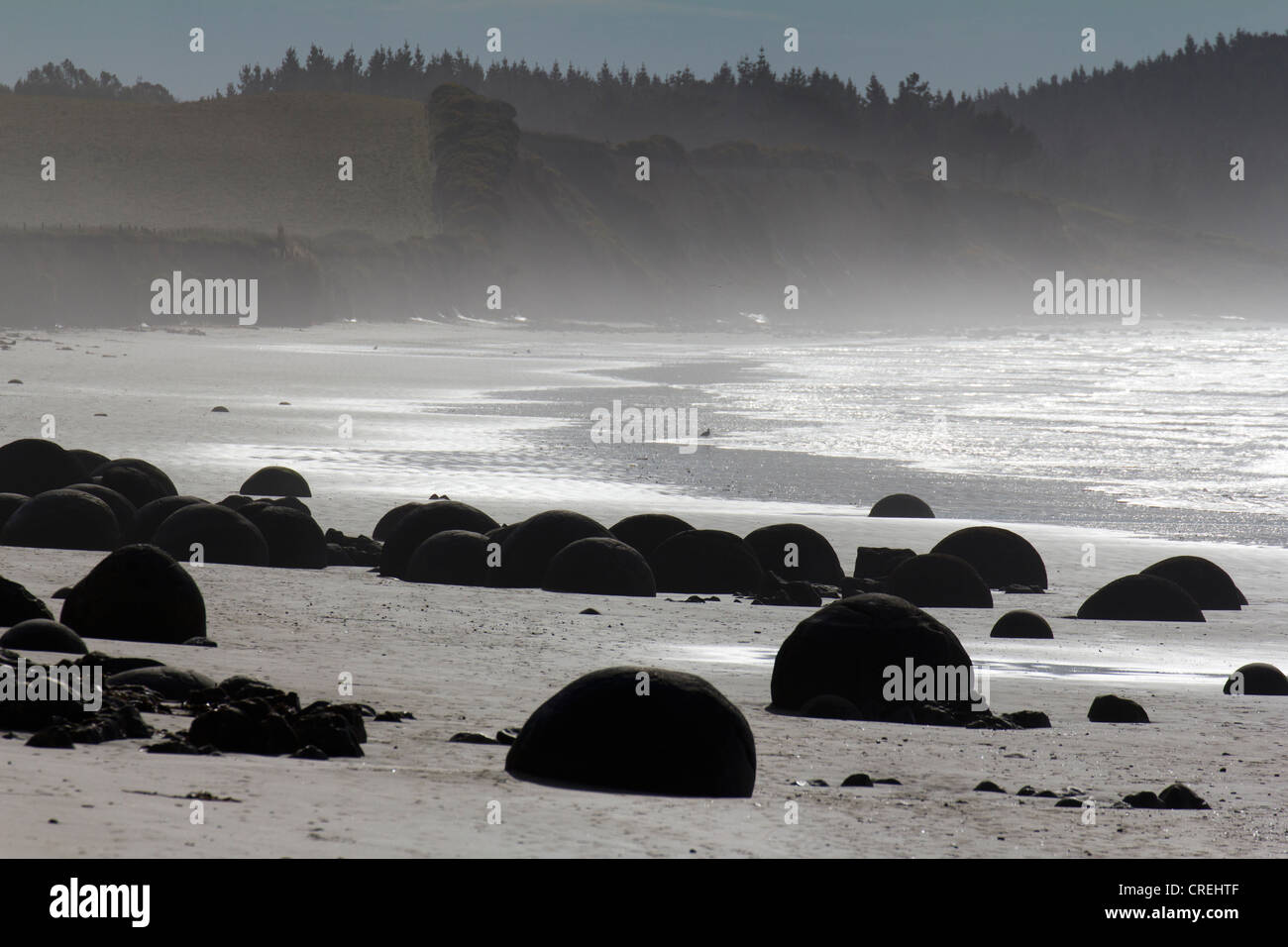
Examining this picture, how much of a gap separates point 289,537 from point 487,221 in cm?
11842

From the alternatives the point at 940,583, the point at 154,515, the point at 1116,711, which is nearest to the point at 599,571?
the point at 940,583

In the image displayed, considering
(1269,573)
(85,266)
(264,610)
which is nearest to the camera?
(264,610)

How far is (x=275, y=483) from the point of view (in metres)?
23.3

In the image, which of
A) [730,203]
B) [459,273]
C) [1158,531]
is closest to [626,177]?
[730,203]

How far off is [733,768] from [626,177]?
14803 centimetres

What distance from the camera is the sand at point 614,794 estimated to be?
6582 millimetres

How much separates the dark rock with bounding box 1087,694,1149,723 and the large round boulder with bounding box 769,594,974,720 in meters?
0.86

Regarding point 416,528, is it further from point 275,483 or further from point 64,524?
point 275,483

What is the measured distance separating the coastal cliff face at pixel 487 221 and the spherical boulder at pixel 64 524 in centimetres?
7403

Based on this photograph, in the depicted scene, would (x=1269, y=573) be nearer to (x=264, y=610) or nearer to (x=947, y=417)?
(x=264, y=610)

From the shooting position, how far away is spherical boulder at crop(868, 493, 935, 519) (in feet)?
75.6

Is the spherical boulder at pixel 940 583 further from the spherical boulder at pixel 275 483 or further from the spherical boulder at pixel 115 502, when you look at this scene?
the spherical boulder at pixel 275 483
